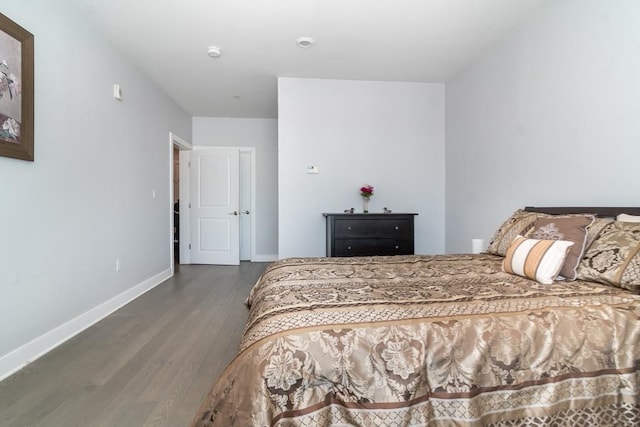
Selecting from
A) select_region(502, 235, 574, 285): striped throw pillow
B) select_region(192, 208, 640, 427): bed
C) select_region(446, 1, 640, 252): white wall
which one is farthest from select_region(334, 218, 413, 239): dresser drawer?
select_region(192, 208, 640, 427): bed

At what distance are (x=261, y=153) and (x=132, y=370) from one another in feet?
13.8

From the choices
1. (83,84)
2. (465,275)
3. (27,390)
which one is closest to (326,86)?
(83,84)

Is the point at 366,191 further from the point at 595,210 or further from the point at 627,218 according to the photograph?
the point at 627,218

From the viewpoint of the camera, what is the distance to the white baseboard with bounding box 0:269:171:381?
182 cm

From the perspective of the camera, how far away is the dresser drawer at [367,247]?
10.9 feet

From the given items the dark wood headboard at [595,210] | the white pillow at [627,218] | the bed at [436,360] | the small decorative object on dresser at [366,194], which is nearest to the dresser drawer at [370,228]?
the small decorative object on dresser at [366,194]

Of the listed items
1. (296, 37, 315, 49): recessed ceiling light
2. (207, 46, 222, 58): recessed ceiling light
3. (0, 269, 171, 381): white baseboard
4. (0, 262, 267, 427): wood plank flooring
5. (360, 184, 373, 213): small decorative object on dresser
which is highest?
(296, 37, 315, 49): recessed ceiling light

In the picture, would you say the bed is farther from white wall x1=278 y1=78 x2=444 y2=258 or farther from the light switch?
the light switch

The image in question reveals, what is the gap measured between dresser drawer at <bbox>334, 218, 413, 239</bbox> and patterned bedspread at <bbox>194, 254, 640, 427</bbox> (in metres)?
2.07

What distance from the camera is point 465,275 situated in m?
1.60

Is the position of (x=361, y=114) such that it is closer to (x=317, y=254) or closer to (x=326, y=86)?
(x=326, y=86)

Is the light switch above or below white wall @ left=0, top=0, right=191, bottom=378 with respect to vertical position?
above

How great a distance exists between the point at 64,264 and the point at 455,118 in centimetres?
412

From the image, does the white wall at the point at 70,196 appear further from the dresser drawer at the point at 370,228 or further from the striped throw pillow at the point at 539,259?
the striped throw pillow at the point at 539,259
